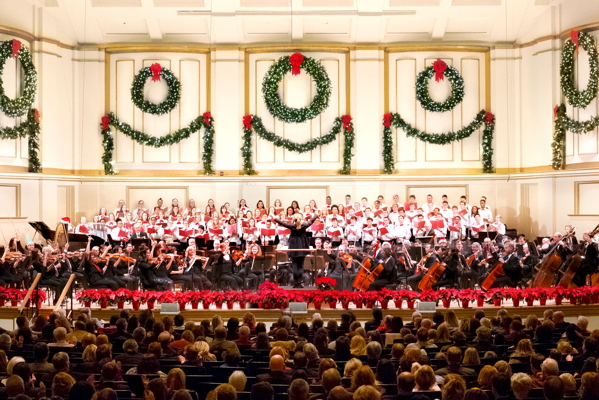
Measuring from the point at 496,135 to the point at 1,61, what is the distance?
13.5 meters

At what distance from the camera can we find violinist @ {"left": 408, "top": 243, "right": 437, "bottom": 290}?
1325 centimetres

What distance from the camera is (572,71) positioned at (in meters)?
18.1

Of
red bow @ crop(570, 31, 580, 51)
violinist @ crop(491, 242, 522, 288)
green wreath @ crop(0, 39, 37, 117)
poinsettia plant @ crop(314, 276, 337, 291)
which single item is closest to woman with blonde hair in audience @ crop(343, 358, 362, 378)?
poinsettia plant @ crop(314, 276, 337, 291)

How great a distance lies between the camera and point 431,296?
40.2 ft

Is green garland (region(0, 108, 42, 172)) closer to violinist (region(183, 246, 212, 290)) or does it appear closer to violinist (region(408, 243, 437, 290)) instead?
violinist (region(183, 246, 212, 290))

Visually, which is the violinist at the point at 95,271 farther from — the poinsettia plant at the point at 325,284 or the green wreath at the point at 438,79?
the green wreath at the point at 438,79

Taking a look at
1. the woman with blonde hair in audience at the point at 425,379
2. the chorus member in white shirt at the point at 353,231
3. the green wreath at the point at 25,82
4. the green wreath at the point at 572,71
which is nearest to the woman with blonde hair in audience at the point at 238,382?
the woman with blonde hair in audience at the point at 425,379

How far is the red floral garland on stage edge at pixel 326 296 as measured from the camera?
40.3ft

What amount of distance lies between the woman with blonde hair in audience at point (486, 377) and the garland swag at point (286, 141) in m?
14.3

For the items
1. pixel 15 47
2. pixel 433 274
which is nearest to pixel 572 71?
pixel 433 274

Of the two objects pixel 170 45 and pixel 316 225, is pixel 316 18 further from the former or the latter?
pixel 316 225

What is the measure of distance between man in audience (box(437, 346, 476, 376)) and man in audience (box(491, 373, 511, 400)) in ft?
2.84

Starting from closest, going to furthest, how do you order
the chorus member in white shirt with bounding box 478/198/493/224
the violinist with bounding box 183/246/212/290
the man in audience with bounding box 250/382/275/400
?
the man in audience with bounding box 250/382/275/400 → the violinist with bounding box 183/246/212/290 → the chorus member in white shirt with bounding box 478/198/493/224

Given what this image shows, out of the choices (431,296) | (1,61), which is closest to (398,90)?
(431,296)
